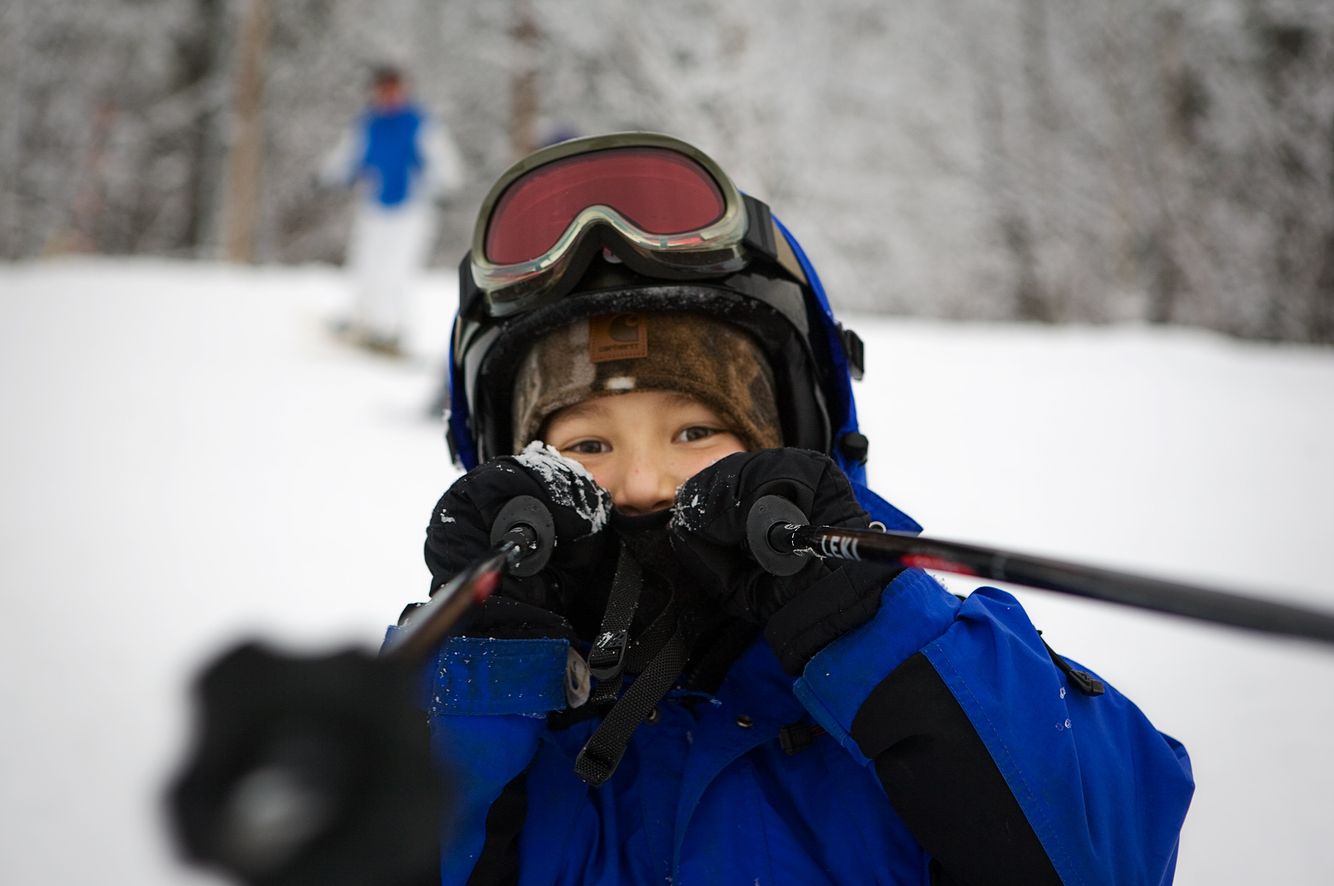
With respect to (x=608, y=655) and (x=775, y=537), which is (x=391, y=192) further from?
(x=775, y=537)

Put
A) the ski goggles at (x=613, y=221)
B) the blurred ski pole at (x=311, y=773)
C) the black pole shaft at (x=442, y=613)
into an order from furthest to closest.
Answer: the ski goggles at (x=613, y=221), the black pole shaft at (x=442, y=613), the blurred ski pole at (x=311, y=773)

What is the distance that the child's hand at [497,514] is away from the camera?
5.10 feet

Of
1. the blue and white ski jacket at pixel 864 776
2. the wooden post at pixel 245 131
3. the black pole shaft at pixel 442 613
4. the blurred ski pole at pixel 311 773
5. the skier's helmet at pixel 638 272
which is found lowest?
the blue and white ski jacket at pixel 864 776

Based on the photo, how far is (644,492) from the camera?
179cm

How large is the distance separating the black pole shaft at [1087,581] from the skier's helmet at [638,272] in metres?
0.99

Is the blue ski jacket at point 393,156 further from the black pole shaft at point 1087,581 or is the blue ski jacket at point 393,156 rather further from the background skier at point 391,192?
the black pole shaft at point 1087,581

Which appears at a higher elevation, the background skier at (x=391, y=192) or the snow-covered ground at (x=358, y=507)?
the background skier at (x=391, y=192)

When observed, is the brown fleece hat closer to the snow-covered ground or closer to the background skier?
the snow-covered ground

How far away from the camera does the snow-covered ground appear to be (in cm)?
304

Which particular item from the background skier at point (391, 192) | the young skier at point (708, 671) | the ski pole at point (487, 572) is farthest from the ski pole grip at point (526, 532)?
the background skier at point (391, 192)

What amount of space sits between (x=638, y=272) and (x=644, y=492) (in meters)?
0.54

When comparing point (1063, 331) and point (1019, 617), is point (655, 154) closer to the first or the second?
point (1019, 617)

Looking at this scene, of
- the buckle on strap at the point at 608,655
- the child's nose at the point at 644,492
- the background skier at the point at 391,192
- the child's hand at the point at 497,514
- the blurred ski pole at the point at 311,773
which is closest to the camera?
the blurred ski pole at the point at 311,773

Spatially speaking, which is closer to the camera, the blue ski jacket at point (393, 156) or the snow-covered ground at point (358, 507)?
the snow-covered ground at point (358, 507)
